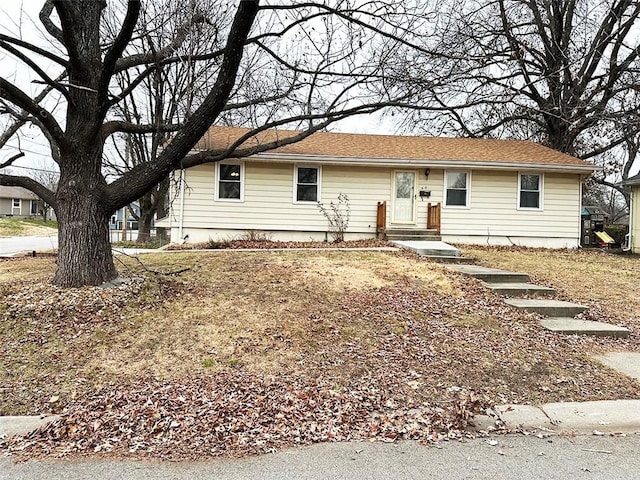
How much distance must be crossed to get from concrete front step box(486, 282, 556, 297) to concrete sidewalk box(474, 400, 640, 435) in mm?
3321

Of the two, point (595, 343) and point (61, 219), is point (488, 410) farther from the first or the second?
point (61, 219)

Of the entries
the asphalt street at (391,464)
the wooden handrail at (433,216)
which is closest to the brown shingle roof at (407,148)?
the wooden handrail at (433,216)

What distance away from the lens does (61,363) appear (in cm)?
434

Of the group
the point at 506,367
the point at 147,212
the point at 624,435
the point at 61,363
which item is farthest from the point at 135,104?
the point at 624,435

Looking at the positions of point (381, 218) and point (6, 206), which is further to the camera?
point (6, 206)

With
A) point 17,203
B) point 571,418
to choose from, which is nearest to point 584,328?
point 571,418

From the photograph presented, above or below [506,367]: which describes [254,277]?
above

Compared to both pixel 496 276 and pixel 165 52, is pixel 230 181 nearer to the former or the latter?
pixel 165 52

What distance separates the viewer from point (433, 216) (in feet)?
44.9

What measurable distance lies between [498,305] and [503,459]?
147 inches

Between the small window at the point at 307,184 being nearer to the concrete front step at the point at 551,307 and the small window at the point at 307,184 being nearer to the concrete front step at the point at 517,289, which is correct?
the concrete front step at the point at 517,289

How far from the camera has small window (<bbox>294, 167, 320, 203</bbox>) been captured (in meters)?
13.5

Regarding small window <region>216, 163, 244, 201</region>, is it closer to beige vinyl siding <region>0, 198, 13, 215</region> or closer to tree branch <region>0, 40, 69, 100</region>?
tree branch <region>0, 40, 69, 100</region>

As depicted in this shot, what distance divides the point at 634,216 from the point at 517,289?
12616mm
